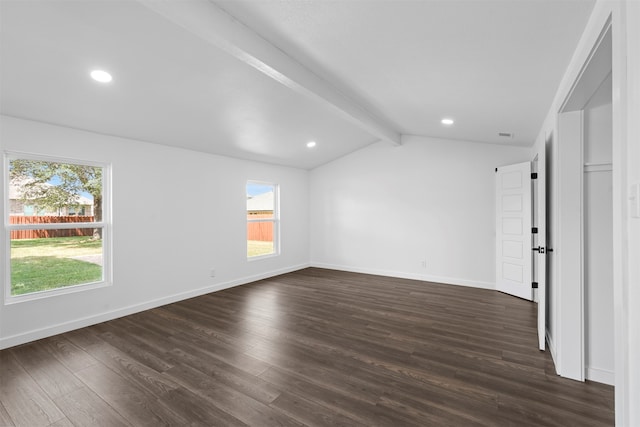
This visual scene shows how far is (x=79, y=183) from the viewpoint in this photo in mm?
3535

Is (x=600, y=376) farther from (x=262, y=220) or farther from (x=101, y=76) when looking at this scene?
(x=262, y=220)

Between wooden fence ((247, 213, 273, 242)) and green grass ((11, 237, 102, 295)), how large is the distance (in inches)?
99.7

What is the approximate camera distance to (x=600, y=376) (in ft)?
7.39

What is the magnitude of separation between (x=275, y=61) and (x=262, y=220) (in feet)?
12.9

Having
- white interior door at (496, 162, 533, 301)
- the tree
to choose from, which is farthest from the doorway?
the tree

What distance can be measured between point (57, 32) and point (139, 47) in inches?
18.6

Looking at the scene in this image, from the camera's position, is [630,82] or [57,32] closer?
[630,82]

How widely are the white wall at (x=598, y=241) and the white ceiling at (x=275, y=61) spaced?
1.52 ft

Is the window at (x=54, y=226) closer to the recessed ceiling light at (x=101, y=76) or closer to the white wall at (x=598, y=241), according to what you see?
the recessed ceiling light at (x=101, y=76)

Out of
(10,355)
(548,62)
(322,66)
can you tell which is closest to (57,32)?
(322,66)

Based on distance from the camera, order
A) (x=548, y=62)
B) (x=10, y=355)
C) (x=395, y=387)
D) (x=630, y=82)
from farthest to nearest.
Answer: (x=10, y=355)
(x=395, y=387)
(x=548, y=62)
(x=630, y=82)

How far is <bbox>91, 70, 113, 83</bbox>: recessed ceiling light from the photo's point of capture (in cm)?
248

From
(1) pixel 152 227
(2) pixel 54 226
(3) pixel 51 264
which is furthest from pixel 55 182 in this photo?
(1) pixel 152 227

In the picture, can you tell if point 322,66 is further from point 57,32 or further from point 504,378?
point 504,378
